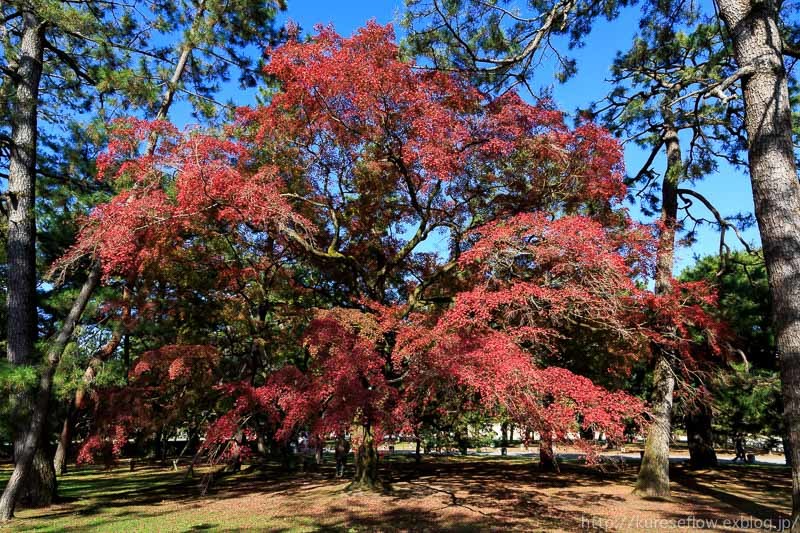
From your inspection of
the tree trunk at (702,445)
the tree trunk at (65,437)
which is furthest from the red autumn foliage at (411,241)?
the tree trunk at (702,445)

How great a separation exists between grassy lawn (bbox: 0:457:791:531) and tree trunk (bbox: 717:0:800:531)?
3.79 metres

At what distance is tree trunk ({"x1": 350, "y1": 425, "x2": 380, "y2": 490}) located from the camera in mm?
10422

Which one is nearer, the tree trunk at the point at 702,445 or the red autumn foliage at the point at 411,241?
the red autumn foliage at the point at 411,241

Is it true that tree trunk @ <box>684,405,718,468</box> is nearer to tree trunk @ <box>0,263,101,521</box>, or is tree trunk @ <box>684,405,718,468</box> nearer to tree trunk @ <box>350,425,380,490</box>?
tree trunk @ <box>350,425,380,490</box>

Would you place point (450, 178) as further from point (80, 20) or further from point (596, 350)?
point (80, 20)

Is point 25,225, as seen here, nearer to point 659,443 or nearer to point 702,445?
point 659,443

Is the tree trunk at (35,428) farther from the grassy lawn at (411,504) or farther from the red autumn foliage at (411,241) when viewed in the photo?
the red autumn foliage at (411,241)

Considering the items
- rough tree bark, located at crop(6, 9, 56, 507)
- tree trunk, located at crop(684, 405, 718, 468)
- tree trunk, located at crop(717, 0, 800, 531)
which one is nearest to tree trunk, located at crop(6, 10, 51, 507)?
rough tree bark, located at crop(6, 9, 56, 507)

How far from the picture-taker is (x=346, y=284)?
12.8 metres

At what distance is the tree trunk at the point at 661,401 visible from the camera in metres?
10.1

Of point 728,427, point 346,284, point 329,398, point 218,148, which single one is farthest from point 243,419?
point 728,427

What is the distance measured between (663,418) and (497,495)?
13.2 ft

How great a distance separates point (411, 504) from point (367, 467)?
66.6 inches

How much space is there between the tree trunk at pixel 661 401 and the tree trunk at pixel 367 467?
574 cm
